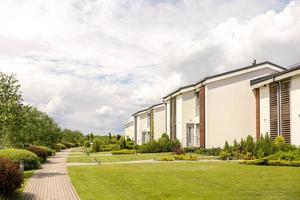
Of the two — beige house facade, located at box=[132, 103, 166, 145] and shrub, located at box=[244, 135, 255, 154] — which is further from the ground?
beige house facade, located at box=[132, 103, 166, 145]

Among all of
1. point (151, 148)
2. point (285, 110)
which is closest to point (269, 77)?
point (285, 110)

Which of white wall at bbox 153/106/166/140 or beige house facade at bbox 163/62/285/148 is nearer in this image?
beige house facade at bbox 163/62/285/148

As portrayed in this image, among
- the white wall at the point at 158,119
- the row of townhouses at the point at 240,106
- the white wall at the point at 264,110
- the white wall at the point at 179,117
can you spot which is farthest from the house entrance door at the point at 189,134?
the white wall at the point at 158,119

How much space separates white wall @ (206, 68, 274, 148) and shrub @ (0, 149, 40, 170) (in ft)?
55.3

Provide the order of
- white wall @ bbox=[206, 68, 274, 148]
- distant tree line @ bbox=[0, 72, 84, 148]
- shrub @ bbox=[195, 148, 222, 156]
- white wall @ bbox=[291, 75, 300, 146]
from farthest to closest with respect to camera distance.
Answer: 1. white wall @ bbox=[206, 68, 274, 148]
2. shrub @ bbox=[195, 148, 222, 156]
3. white wall @ bbox=[291, 75, 300, 146]
4. distant tree line @ bbox=[0, 72, 84, 148]

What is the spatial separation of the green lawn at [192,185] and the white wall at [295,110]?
1069cm

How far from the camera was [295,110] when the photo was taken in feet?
97.9

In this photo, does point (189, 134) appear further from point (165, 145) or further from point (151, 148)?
point (151, 148)

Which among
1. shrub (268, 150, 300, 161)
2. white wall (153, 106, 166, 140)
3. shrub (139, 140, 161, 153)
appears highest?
white wall (153, 106, 166, 140)

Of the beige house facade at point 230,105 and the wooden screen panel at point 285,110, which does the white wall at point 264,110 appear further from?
the wooden screen panel at point 285,110

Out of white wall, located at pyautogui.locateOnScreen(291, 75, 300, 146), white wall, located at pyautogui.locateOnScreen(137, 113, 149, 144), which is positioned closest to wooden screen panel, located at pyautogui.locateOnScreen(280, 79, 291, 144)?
white wall, located at pyautogui.locateOnScreen(291, 75, 300, 146)

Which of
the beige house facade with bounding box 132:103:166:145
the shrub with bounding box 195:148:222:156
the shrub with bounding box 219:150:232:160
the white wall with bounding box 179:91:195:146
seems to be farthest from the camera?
the beige house facade with bounding box 132:103:166:145

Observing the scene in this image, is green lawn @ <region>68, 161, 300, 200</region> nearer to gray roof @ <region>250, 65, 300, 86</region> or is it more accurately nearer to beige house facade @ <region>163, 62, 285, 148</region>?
gray roof @ <region>250, 65, 300, 86</region>

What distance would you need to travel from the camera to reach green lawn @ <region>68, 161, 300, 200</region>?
521 inches
